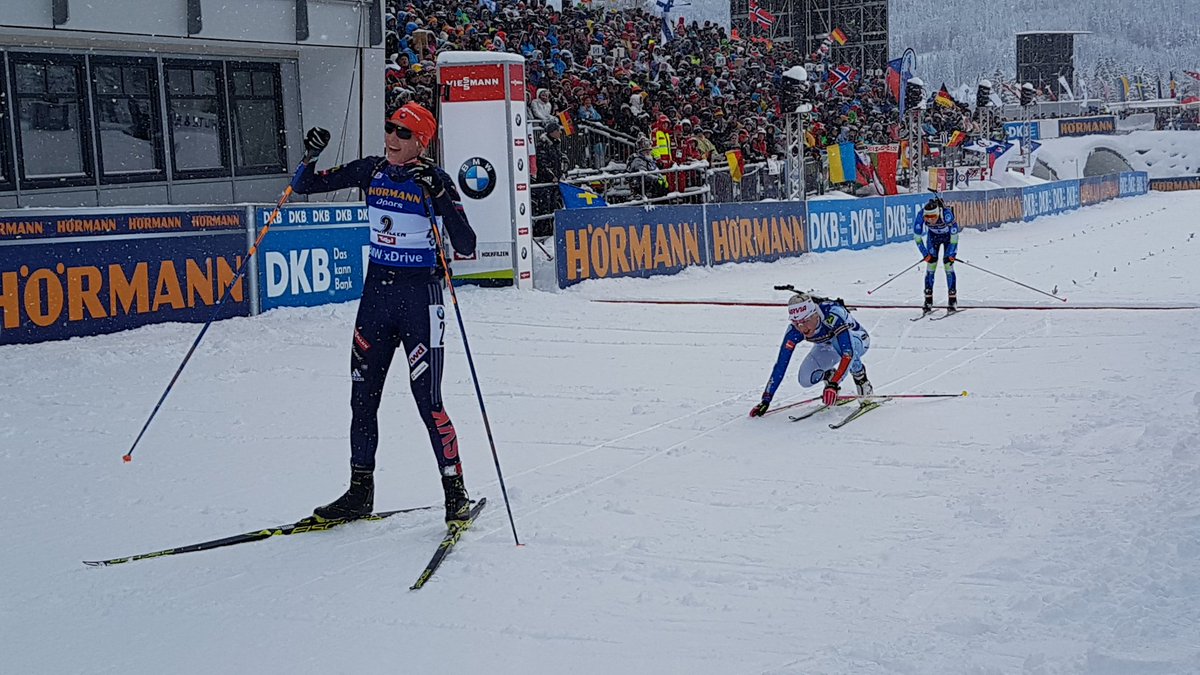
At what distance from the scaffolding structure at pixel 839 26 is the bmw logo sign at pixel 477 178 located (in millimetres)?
32465

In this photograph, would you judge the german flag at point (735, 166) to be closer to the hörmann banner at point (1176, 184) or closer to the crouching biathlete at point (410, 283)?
the crouching biathlete at point (410, 283)

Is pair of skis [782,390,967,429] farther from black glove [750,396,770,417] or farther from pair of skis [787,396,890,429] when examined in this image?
black glove [750,396,770,417]

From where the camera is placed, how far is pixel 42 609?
16.8 feet

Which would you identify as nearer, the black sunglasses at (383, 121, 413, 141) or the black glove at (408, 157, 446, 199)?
the black glove at (408, 157, 446, 199)

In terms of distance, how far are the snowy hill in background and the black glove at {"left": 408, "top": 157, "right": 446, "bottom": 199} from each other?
164071mm

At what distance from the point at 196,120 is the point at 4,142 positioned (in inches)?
128

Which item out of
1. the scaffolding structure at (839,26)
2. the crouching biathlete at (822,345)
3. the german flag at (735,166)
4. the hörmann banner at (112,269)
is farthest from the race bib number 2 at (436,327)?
the scaffolding structure at (839,26)

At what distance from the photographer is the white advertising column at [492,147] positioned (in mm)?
17953

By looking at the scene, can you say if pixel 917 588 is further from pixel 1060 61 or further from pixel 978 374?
pixel 1060 61

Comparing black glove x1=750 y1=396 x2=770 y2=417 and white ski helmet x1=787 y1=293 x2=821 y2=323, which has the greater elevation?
white ski helmet x1=787 y1=293 x2=821 y2=323

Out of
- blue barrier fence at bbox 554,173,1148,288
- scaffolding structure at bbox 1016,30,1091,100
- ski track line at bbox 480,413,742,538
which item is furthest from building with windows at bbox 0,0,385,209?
scaffolding structure at bbox 1016,30,1091,100

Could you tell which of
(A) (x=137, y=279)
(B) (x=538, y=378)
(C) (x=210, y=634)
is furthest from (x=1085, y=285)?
(C) (x=210, y=634)

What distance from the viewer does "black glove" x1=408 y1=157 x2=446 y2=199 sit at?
234 inches

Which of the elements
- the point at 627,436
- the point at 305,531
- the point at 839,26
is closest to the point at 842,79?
the point at 839,26
